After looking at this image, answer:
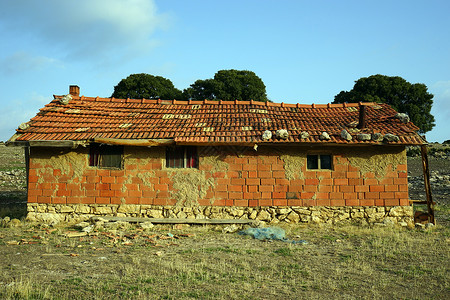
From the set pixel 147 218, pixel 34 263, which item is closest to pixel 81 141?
pixel 147 218

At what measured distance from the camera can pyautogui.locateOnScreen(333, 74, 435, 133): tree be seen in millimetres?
31641

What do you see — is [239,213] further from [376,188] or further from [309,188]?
[376,188]

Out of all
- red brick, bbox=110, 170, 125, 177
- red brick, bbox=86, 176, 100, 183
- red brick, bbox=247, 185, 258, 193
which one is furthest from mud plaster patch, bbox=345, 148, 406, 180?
red brick, bbox=86, 176, 100, 183

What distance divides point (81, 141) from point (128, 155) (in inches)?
53.2

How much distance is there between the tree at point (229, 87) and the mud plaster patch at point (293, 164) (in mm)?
21646

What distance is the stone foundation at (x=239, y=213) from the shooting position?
1024 centimetres

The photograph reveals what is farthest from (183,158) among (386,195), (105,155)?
(386,195)

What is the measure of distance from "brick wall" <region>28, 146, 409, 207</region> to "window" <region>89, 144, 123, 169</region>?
0.25 m

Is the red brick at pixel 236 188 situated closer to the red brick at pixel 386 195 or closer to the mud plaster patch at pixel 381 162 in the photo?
the mud plaster patch at pixel 381 162

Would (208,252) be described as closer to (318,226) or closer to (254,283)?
(254,283)

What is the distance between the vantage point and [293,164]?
10.3 m

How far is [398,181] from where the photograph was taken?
404 inches

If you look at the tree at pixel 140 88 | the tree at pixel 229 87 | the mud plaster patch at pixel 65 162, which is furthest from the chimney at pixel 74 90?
the tree at pixel 229 87

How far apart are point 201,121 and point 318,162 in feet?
12.8
